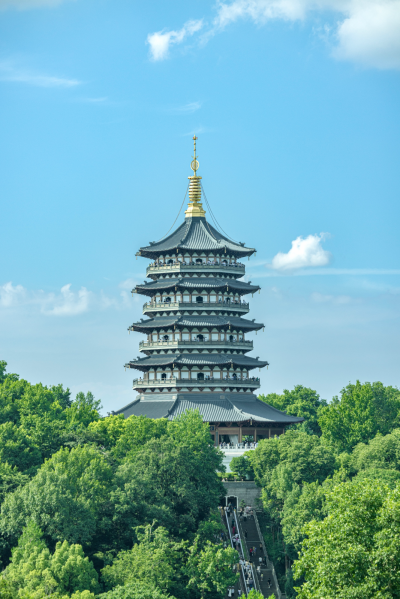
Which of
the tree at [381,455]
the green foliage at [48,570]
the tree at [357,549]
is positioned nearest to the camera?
the tree at [357,549]

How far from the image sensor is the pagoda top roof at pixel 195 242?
92375 millimetres

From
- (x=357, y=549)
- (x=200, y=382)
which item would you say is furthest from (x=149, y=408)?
(x=357, y=549)

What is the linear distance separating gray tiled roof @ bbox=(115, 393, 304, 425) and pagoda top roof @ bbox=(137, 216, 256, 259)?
1377cm

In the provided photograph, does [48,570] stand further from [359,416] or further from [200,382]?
[359,416]

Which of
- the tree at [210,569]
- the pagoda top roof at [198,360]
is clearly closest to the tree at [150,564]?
the tree at [210,569]

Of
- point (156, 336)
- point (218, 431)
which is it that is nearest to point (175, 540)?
point (218, 431)

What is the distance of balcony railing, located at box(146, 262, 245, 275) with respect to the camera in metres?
92.0

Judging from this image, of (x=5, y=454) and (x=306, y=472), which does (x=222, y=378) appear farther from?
(x=5, y=454)

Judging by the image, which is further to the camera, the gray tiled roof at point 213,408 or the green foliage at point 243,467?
the gray tiled roof at point 213,408

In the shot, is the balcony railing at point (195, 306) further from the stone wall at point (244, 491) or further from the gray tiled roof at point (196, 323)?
the stone wall at point (244, 491)

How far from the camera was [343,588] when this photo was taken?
41938mm

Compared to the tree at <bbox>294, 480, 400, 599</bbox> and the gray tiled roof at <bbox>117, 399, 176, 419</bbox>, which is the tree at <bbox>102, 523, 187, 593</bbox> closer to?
the tree at <bbox>294, 480, 400, 599</bbox>

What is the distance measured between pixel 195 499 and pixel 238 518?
12287 millimetres

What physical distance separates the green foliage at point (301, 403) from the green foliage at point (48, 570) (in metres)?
58.4
